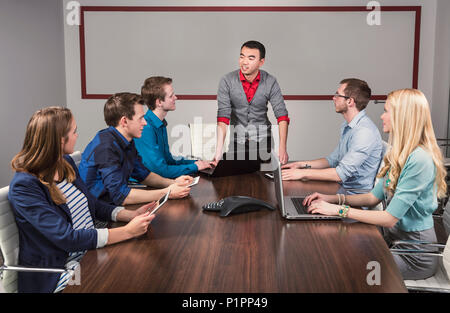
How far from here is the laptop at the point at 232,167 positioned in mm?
2963

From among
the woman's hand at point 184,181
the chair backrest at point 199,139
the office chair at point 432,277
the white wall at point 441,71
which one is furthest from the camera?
the white wall at point 441,71

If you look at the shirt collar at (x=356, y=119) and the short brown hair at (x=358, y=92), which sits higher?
the short brown hair at (x=358, y=92)

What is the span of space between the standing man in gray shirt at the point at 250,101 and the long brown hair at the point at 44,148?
1.98m

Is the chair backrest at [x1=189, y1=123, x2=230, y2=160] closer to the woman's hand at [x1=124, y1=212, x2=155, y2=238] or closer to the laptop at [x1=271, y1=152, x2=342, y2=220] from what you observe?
the laptop at [x1=271, y1=152, x2=342, y2=220]

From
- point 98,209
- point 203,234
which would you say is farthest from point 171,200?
point 203,234

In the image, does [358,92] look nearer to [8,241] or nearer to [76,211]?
[76,211]

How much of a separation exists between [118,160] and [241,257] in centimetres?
102

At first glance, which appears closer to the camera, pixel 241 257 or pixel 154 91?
pixel 241 257

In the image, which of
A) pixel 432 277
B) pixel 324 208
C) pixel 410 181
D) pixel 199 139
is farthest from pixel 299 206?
pixel 199 139

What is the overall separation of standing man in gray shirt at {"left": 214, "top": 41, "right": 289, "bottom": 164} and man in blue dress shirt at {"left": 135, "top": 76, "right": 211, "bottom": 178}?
61cm

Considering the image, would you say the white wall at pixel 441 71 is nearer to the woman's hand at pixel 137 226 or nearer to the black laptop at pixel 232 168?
the black laptop at pixel 232 168

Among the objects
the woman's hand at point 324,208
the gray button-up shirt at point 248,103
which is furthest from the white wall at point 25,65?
the woman's hand at point 324,208

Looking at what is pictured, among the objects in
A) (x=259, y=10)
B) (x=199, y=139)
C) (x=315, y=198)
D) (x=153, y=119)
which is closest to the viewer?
(x=315, y=198)

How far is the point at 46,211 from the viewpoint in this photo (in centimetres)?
175
